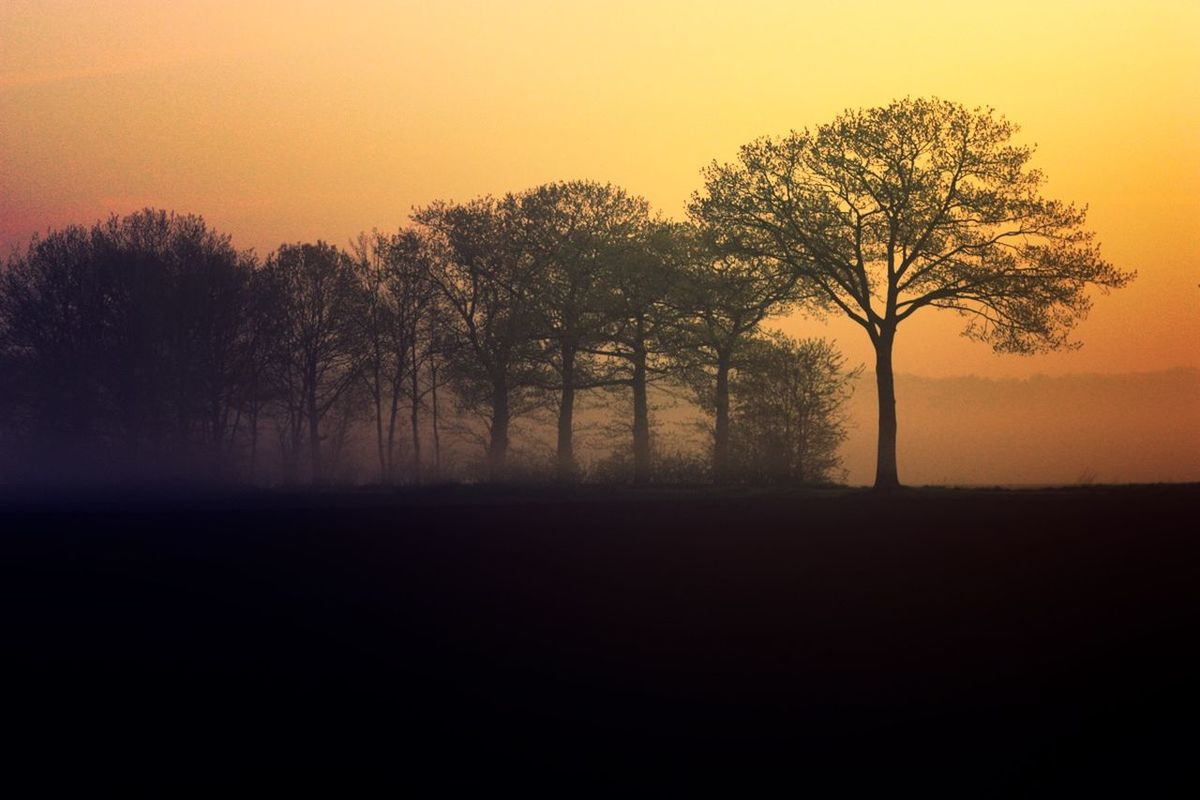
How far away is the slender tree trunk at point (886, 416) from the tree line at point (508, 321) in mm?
83

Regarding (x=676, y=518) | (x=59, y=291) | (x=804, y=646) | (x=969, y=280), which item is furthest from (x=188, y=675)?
(x=59, y=291)

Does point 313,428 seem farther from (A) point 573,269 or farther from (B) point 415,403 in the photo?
(A) point 573,269

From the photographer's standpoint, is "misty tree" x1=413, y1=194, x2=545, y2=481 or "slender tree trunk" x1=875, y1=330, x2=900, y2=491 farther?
"misty tree" x1=413, y1=194, x2=545, y2=481

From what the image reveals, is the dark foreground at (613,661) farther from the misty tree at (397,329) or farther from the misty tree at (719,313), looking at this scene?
the misty tree at (397,329)

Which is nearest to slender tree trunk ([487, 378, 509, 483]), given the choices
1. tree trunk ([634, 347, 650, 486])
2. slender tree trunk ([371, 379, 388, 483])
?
tree trunk ([634, 347, 650, 486])

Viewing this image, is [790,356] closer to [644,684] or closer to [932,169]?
[932,169]

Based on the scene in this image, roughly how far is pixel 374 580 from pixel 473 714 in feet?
29.9

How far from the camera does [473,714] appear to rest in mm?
11117

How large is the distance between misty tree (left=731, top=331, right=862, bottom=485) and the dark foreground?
1167 inches

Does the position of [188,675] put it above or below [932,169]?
below

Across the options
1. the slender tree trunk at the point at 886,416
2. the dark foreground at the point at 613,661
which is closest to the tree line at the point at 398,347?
the slender tree trunk at the point at 886,416

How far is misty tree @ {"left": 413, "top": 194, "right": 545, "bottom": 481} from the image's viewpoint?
61312mm

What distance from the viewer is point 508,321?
61.4 metres

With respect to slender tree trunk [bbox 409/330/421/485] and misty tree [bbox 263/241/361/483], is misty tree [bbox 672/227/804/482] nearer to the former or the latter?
slender tree trunk [bbox 409/330/421/485]
